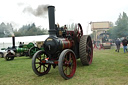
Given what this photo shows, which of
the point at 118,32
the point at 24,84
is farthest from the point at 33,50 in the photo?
the point at 118,32

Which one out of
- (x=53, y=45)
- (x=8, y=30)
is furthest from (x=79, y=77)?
(x=8, y=30)

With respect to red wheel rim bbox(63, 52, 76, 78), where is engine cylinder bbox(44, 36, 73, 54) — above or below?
above

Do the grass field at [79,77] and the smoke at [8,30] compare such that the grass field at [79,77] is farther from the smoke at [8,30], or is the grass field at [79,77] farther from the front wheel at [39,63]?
the smoke at [8,30]

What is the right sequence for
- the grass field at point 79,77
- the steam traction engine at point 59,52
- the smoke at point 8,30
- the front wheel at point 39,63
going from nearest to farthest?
the grass field at point 79,77, the steam traction engine at point 59,52, the front wheel at point 39,63, the smoke at point 8,30

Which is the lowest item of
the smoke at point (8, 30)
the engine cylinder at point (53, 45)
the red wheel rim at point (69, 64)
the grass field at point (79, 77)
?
the grass field at point (79, 77)

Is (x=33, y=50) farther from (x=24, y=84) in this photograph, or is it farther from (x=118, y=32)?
(x=118, y=32)

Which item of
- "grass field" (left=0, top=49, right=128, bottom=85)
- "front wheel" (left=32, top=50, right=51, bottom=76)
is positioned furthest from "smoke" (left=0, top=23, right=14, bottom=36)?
"front wheel" (left=32, top=50, right=51, bottom=76)

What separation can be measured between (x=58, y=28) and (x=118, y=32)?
1062 inches

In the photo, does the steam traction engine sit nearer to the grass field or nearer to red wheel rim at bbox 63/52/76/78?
red wheel rim at bbox 63/52/76/78

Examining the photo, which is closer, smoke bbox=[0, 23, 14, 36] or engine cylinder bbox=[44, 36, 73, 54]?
engine cylinder bbox=[44, 36, 73, 54]

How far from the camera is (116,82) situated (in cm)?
294

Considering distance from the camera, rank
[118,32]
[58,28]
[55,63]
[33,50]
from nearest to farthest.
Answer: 1. [55,63]
2. [58,28]
3. [33,50]
4. [118,32]

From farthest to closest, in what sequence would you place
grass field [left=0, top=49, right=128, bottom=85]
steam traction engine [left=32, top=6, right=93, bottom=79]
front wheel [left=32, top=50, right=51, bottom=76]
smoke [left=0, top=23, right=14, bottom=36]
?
smoke [left=0, top=23, right=14, bottom=36] → front wheel [left=32, top=50, right=51, bottom=76] → steam traction engine [left=32, top=6, right=93, bottom=79] → grass field [left=0, top=49, right=128, bottom=85]

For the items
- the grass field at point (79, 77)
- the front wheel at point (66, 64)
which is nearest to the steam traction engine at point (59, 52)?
the front wheel at point (66, 64)
